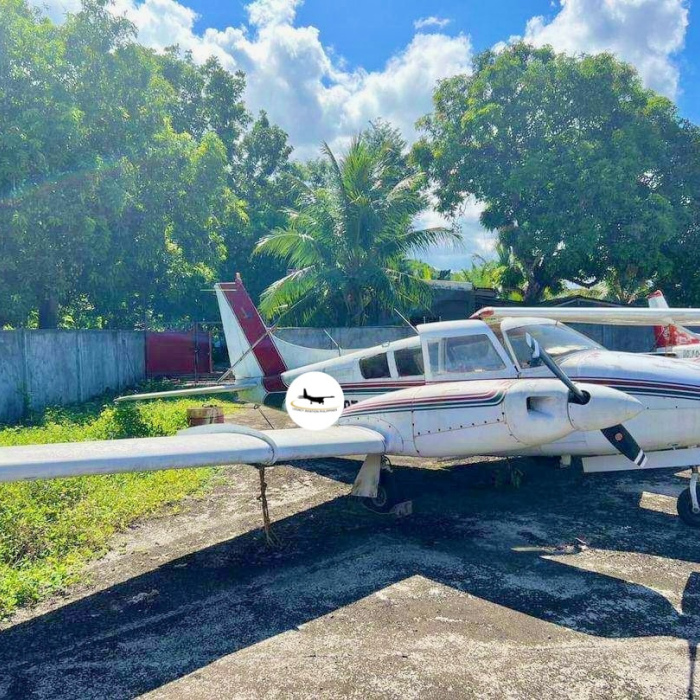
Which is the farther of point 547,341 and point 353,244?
point 353,244

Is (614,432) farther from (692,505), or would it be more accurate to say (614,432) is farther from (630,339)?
(630,339)

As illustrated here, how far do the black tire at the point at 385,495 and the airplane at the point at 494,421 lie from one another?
1cm

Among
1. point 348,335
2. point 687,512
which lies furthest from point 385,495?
point 348,335

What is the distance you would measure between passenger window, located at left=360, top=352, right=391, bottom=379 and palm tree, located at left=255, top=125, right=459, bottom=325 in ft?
34.4

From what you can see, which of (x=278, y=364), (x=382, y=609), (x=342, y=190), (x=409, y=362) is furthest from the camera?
(x=342, y=190)

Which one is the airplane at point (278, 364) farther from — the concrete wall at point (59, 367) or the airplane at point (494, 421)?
the concrete wall at point (59, 367)

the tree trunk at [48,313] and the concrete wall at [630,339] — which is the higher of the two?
the tree trunk at [48,313]

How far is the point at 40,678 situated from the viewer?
3721mm

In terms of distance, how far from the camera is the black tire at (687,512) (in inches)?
246

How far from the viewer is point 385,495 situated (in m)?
7.01

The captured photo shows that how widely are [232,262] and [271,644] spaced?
26.9 m

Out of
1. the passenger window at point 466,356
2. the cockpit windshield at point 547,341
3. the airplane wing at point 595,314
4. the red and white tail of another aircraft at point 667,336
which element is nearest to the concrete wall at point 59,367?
the passenger window at point 466,356

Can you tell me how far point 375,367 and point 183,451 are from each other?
4080 millimetres

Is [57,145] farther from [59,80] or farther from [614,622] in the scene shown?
[614,622]
